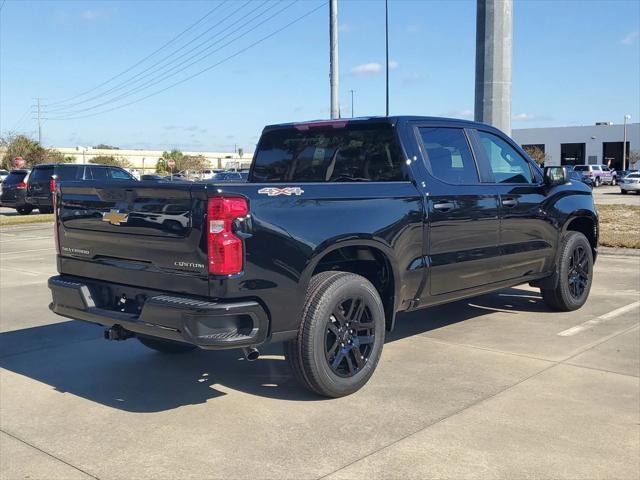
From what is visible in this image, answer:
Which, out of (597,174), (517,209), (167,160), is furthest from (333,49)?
(167,160)

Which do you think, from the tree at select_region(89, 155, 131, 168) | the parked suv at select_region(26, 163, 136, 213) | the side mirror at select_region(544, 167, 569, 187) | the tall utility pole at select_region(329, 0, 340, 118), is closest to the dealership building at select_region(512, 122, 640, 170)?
the tree at select_region(89, 155, 131, 168)

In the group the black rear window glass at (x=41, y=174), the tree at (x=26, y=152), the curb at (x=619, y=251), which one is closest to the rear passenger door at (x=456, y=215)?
the curb at (x=619, y=251)

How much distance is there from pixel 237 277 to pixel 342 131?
2269 mm

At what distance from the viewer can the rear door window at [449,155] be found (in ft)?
18.8

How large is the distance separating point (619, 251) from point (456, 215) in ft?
25.6

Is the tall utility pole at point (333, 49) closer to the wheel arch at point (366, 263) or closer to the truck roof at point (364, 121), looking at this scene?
the truck roof at point (364, 121)

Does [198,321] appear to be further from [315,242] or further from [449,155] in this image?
[449,155]

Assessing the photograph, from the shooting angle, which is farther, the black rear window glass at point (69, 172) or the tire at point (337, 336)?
the black rear window glass at point (69, 172)

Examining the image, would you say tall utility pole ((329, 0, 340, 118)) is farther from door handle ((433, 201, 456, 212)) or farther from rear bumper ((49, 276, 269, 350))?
rear bumper ((49, 276, 269, 350))

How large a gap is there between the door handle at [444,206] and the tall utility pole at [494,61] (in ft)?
25.6

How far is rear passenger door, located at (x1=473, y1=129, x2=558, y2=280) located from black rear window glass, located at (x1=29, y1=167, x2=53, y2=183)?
1943 cm

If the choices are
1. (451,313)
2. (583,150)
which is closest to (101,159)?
(583,150)

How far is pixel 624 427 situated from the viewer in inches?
167

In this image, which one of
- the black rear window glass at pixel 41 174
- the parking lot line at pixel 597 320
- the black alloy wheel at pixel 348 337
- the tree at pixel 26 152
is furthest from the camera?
the tree at pixel 26 152
